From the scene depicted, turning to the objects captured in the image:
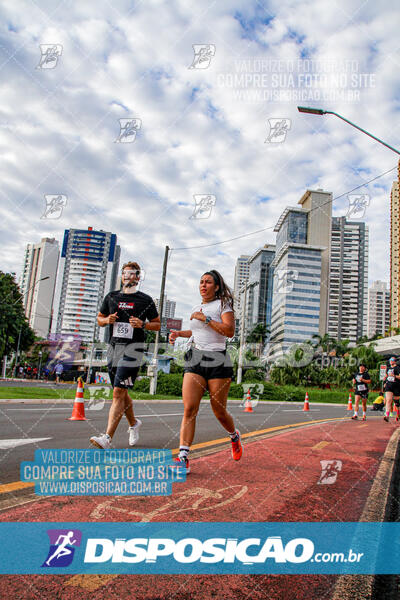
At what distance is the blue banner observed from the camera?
197 cm

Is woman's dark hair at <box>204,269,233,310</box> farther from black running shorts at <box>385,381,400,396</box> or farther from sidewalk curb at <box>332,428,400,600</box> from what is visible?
black running shorts at <box>385,381,400,396</box>

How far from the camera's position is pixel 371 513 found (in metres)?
2.90

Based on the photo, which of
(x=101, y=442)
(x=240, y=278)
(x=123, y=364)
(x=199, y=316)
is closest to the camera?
(x=199, y=316)

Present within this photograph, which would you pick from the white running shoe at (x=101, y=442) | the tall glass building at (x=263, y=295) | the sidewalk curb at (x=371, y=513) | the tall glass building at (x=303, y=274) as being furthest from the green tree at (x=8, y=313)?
the tall glass building at (x=263, y=295)

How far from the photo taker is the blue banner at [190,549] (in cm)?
197

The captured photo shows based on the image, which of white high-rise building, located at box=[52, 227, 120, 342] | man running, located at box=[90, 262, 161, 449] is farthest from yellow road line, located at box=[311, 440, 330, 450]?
white high-rise building, located at box=[52, 227, 120, 342]

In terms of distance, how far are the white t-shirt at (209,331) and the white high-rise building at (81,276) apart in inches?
4816

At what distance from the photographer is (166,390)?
86.0 feet

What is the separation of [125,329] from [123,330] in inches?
1.0

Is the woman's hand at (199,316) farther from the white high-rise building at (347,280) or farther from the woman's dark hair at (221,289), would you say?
the white high-rise building at (347,280)

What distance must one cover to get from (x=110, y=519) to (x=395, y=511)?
199cm

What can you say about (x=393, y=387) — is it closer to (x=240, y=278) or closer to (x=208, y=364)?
(x=208, y=364)

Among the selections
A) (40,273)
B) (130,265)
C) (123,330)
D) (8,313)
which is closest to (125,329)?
(123,330)

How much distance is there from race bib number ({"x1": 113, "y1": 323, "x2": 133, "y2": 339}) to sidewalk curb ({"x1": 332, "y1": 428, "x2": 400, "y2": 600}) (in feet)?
8.59
